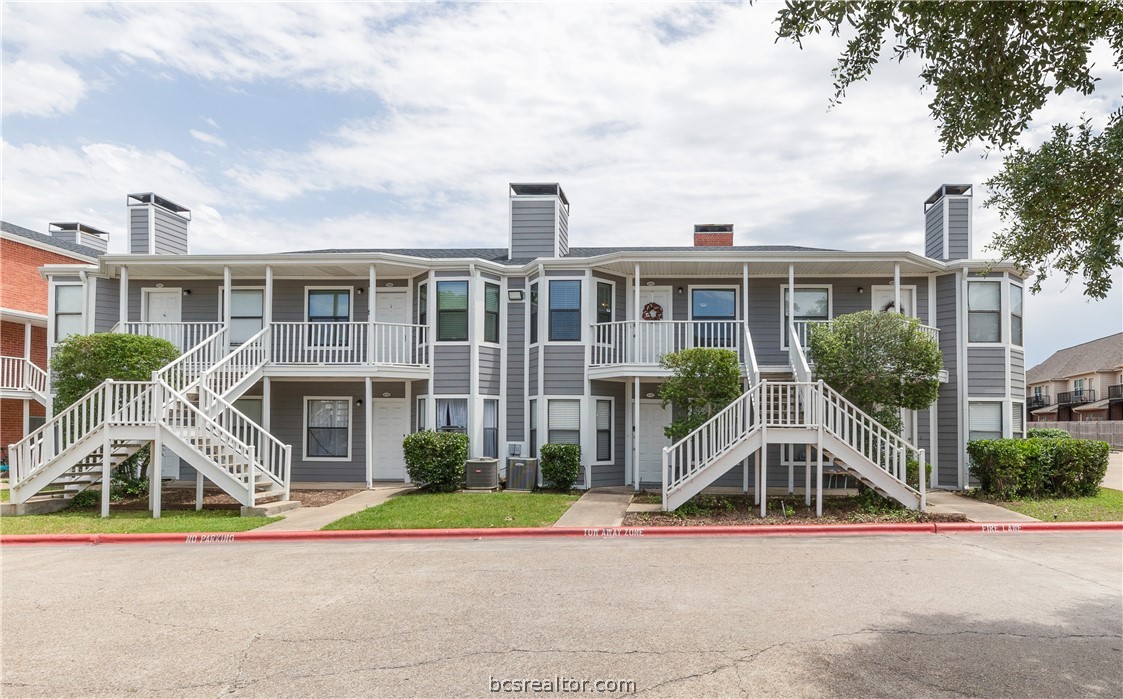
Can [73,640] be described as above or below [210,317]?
below

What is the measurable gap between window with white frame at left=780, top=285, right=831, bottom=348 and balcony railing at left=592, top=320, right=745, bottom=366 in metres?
1.41

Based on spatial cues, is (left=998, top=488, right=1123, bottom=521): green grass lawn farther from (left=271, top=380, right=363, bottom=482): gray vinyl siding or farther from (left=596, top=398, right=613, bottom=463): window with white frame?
(left=271, top=380, right=363, bottom=482): gray vinyl siding

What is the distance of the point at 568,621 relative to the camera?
250 inches

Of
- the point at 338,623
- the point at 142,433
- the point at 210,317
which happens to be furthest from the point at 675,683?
the point at 210,317

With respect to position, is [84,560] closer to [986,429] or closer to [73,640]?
[73,640]

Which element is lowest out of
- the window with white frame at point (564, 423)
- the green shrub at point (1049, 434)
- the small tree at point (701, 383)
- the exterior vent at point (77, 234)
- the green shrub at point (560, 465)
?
the green shrub at point (560, 465)

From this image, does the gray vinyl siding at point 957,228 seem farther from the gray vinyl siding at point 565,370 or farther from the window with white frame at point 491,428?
the window with white frame at point 491,428

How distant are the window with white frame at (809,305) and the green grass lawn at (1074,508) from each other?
5740 mm

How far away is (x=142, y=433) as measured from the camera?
42.5 feet

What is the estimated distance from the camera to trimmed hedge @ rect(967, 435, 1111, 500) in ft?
46.3

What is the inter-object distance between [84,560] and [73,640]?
4180 millimetres

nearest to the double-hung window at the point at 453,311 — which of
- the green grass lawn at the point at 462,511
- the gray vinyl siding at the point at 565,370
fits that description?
the gray vinyl siding at the point at 565,370

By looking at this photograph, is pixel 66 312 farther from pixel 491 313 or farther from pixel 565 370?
pixel 565 370

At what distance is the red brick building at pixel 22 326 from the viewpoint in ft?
74.5
